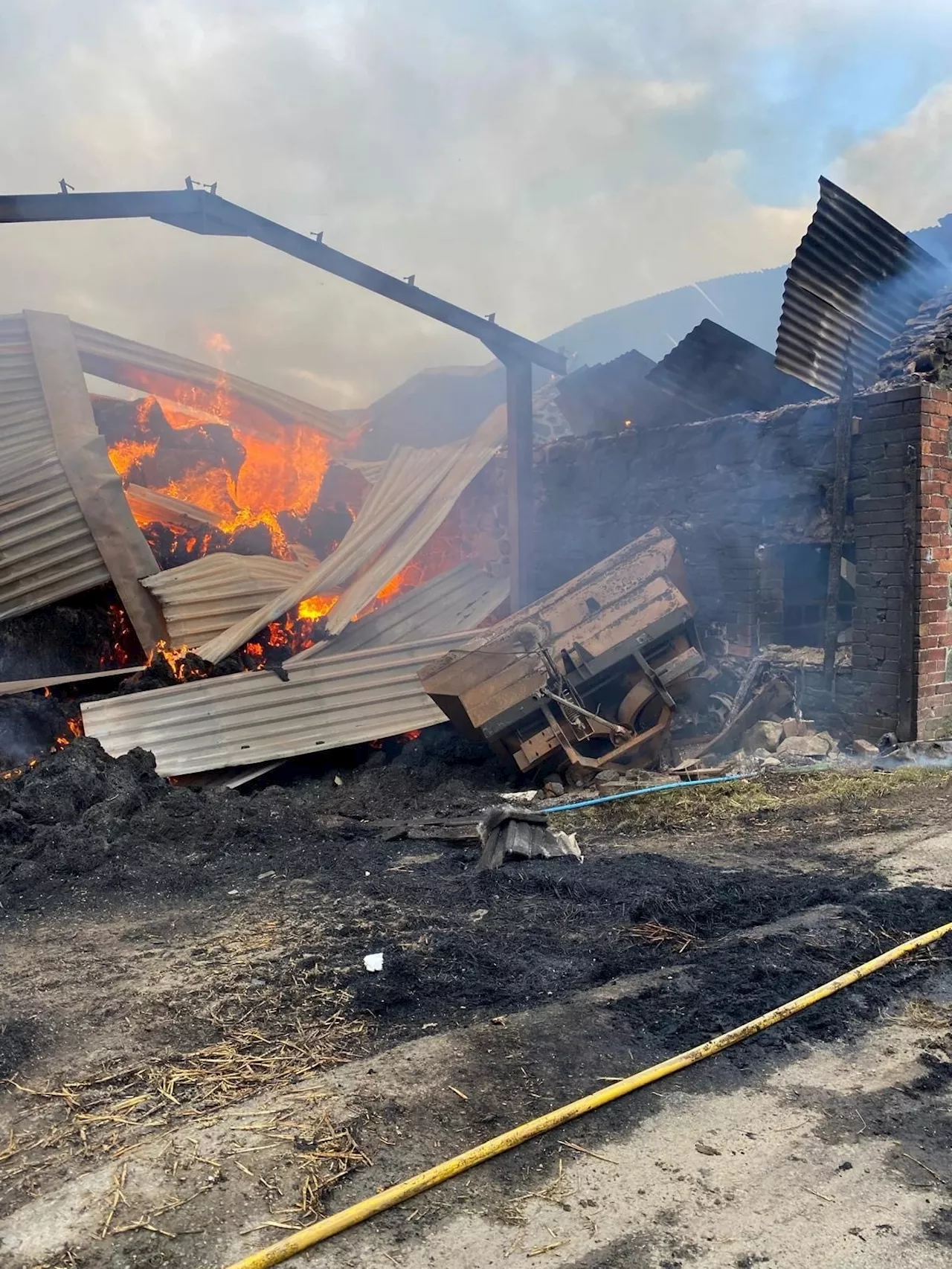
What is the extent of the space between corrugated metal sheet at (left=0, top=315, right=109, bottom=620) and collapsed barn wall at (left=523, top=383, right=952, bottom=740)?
222 inches

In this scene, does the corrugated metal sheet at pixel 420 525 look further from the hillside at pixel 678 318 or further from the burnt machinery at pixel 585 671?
the hillside at pixel 678 318

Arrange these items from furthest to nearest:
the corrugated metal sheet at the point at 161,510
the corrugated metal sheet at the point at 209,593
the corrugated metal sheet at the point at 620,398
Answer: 1. the corrugated metal sheet at the point at 620,398
2. the corrugated metal sheet at the point at 161,510
3. the corrugated metal sheet at the point at 209,593

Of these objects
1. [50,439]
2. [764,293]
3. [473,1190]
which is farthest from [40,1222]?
[764,293]

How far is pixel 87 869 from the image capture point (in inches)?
213

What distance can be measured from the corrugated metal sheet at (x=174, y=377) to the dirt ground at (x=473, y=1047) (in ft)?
24.1

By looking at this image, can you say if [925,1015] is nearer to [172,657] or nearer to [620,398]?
[172,657]

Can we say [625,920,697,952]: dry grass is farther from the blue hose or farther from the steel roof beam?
the steel roof beam

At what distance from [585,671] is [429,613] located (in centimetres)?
255

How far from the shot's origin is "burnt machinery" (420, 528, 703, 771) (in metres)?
7.17

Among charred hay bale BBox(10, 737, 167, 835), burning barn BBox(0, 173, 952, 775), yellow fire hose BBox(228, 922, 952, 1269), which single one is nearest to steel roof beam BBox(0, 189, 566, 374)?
burning barn BBox(0, 173, 952, 775)

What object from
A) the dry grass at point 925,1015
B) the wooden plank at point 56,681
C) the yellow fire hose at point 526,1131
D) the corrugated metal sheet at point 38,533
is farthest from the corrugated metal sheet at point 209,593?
the dry grass at point 925,1015

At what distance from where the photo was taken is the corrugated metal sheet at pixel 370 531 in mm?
8719

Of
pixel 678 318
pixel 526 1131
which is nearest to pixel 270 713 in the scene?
pixel 526 1131

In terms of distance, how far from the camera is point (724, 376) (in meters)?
9.73
